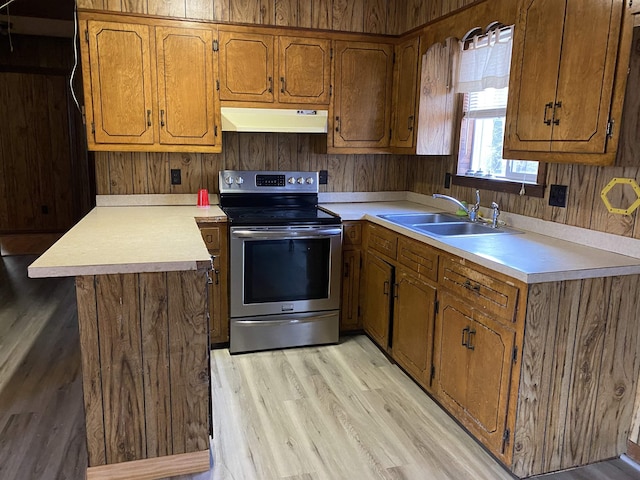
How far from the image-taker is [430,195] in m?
3.80

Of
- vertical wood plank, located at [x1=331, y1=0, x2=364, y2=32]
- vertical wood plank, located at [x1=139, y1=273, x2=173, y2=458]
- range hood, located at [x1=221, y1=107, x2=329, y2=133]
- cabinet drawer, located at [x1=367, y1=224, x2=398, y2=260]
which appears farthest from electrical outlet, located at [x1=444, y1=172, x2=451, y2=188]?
vertical wood plank, located at [x1=139, y1=273, x2=173, y2=458]

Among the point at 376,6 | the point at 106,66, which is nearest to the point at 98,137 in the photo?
the point at 106,66

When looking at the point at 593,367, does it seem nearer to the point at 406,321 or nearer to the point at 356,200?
the point at 406,321

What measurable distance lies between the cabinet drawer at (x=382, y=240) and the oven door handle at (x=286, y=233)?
0.22 m

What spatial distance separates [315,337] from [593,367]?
69.3 inches

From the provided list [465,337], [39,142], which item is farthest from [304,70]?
[39,142]

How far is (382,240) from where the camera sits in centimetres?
317

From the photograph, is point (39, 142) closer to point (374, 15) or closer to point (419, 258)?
point (374, 15)

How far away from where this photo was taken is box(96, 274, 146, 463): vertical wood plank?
1.92 m

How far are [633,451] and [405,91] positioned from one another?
2.49m

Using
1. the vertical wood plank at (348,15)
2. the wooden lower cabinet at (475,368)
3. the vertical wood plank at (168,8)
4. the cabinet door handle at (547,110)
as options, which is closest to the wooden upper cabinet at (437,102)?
the vertical wood plank at (348,15)

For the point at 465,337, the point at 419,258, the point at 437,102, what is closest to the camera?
the point at 465,337

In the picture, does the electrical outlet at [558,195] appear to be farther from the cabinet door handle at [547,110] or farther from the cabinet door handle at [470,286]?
the cabinet door handle at [470,286]

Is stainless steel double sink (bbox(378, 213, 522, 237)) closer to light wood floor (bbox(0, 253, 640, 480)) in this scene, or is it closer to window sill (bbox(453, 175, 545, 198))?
window sill (bbox(453, 175, 545, 198))
